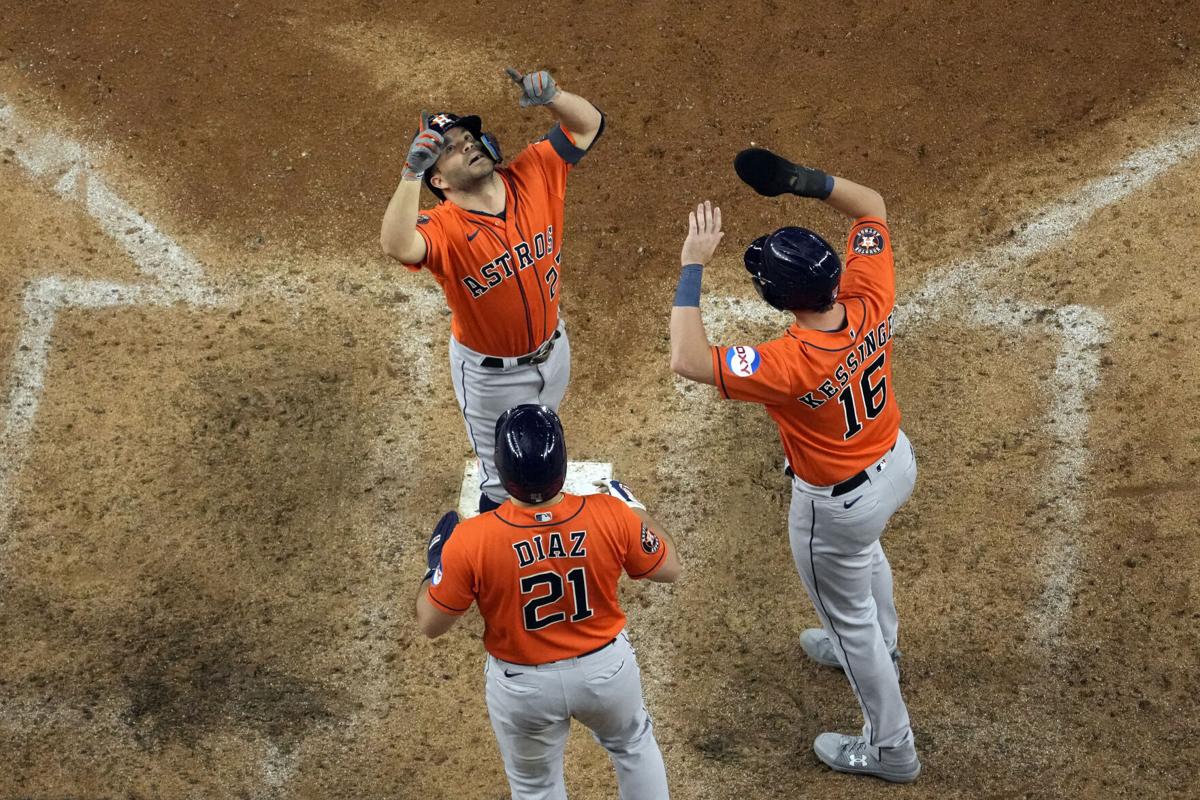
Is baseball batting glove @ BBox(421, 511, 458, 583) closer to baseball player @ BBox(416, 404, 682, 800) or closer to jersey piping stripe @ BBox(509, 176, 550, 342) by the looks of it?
baseball player @ BBox(416, 404, 682, 800)

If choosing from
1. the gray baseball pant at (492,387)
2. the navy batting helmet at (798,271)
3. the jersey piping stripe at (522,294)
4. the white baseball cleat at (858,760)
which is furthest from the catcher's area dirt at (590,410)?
the navy batting helmet at (798,271)

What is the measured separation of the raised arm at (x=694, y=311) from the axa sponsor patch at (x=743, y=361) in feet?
0.24

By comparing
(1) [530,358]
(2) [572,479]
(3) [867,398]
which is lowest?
(2) [572,479]

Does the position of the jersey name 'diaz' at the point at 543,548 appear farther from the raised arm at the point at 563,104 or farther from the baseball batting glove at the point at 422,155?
the raised arm at the point at 563,104

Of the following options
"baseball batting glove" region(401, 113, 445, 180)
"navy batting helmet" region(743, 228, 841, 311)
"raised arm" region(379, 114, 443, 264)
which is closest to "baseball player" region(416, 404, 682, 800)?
"navy batting helmet" region(743, 228, 841, 311)

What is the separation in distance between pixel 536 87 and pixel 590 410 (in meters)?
2.35

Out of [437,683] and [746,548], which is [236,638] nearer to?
[437,683]

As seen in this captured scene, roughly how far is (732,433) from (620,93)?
2.69 metres

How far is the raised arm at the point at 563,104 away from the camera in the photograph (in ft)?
17.8

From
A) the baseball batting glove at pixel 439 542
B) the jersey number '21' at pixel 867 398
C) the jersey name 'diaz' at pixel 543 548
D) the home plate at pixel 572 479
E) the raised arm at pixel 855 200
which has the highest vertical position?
the raised arm at pixel 855 200

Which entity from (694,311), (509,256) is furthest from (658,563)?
(509,256)

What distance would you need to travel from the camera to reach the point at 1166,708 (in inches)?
224

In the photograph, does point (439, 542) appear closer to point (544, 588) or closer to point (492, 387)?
point (544, 588)

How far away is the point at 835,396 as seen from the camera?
15.7ft
